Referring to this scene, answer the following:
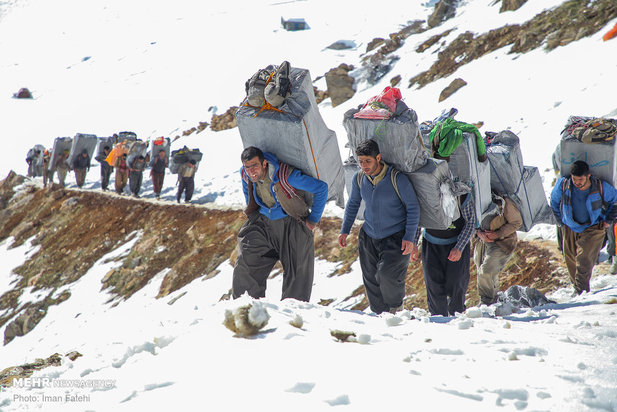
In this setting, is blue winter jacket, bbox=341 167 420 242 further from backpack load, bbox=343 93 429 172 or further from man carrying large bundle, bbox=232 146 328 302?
man carrying large bundle, bbox=232 146 328 302

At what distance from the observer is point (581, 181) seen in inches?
220

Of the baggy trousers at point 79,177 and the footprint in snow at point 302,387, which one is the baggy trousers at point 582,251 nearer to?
the footprint in snow at point 302,387

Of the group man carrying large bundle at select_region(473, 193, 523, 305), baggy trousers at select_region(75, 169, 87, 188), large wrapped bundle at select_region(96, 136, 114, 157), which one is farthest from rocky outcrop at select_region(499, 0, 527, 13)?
man carrying large bundle at select_region(473, 193, 523, 305)

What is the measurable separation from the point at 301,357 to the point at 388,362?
0.45 metres

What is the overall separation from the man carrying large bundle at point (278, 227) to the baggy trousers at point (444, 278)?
1193mm

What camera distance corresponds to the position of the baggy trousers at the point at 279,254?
492 centimetres

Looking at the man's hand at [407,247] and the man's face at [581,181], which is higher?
the man's face at [581,181]

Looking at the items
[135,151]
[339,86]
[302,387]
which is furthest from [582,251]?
[339,86]

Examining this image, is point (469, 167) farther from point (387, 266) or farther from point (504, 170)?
point (387, 266)

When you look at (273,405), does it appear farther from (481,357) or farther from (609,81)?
(609,81)

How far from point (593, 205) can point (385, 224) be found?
2544 millimetres

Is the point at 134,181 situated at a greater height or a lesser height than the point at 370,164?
greater

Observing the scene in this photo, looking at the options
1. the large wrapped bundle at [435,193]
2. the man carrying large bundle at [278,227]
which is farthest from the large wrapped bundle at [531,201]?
the man carrying large bundle at [278,227]

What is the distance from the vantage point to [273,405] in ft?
7.55
